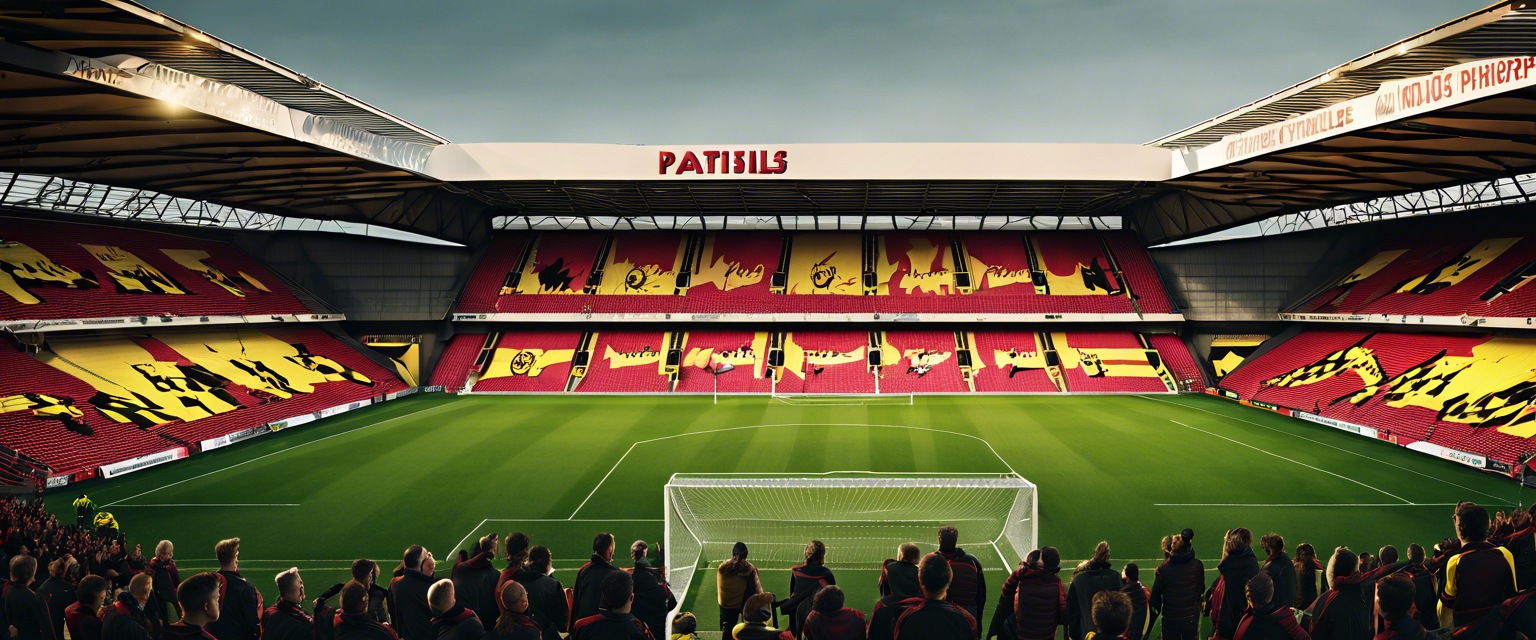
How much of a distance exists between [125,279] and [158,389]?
578 centimetres

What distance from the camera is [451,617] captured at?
423 centimetres

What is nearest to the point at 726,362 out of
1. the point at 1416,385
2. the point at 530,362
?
the point at 530,362

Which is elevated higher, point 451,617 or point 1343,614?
point 451,617

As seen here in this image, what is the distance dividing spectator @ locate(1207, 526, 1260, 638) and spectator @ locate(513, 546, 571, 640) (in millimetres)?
5418

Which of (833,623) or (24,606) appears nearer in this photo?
(833,623)

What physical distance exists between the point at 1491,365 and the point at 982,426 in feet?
51.8

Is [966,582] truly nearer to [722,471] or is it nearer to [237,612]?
[237,612]

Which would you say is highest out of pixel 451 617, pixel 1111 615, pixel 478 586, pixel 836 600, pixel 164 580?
pixel 1111 615

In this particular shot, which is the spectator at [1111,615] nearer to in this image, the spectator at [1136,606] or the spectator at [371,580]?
the spectator at [1136,606]

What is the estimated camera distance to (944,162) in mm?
26406

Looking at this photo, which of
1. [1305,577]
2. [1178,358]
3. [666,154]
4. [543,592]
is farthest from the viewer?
[1178,358]

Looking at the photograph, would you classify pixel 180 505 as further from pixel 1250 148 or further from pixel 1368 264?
pixel 1368 264

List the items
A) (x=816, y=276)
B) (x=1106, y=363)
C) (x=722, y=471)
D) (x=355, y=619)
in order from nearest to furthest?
1. (x=355, y=619)
2. (x=722, y=471)
3. (x=1106, y=363)
4. (x=816, y=276)

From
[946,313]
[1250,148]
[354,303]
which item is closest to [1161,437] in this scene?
[1250,148]
